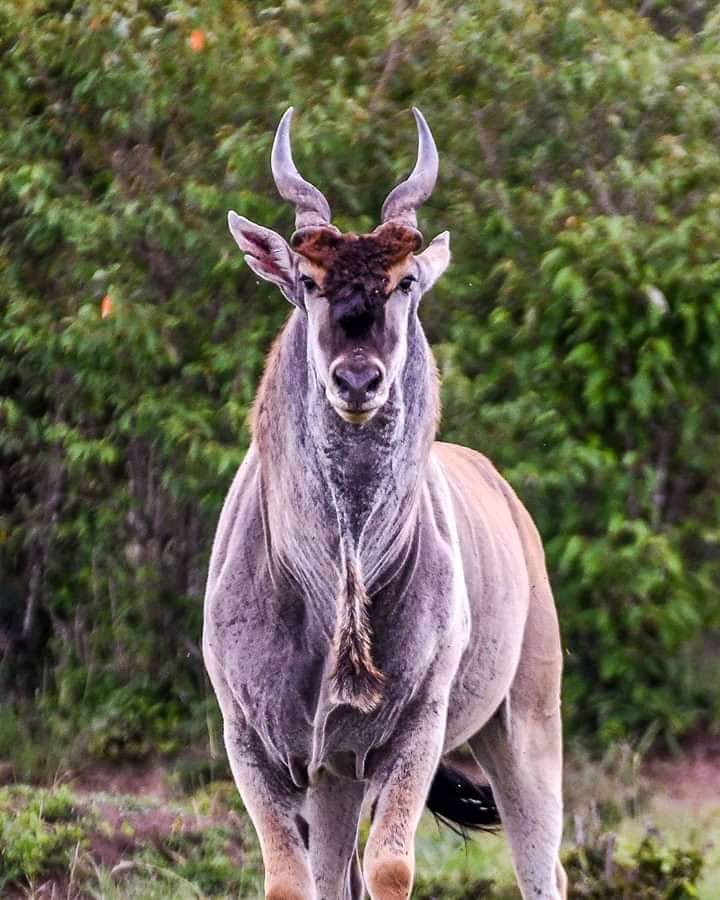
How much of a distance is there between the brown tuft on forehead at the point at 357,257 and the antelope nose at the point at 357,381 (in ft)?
0.64

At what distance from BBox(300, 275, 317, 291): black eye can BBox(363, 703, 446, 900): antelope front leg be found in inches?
42.2

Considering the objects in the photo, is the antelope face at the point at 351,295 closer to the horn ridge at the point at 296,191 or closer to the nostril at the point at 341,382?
the nostril at the point at 341,382

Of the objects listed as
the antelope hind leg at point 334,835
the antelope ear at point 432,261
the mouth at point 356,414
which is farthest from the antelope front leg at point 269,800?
the antelope ear at point 432,261

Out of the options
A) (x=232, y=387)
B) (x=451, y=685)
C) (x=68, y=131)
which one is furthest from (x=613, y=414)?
(x=451, y=685)

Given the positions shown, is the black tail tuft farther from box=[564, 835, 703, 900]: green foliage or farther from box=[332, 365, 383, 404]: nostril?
box=[332, 365, 383, 404]: nostril

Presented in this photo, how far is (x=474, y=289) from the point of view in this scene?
839 cm

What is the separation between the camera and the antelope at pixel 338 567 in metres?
4.48

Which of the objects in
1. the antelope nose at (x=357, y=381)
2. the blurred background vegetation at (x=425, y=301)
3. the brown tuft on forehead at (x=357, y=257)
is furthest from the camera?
the blurred background vegetation at (x=425, y=301)

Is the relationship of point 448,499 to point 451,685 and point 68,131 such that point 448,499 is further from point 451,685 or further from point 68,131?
point 68,131

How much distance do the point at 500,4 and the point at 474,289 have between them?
1.17 meters

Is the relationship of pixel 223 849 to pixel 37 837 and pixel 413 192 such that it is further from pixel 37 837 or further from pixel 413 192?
pixel 413 192

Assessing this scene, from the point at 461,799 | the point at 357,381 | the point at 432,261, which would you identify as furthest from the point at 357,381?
the point at 461,799

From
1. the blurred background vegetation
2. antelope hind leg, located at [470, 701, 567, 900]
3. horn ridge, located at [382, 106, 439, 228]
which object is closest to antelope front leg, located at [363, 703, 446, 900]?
antelope hind leg, located at [470, 701, 567, 900]

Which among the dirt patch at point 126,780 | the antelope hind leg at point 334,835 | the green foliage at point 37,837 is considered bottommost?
the dirt patch at point 126,780
